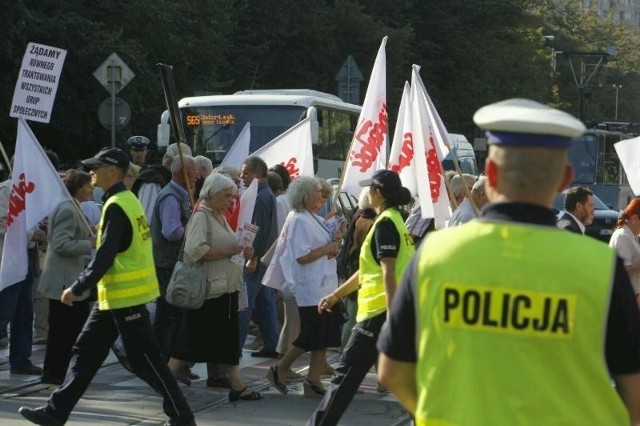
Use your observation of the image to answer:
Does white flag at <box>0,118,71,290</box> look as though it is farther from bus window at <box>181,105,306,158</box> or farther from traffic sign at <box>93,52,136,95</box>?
bus window at <box>181,105,306,158</box>

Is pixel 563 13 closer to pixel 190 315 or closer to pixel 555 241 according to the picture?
pixel 190 315

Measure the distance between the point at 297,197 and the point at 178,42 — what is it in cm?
2334

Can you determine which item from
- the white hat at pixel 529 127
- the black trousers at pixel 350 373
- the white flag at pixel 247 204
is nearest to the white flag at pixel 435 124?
the white flag at pixel 247 204

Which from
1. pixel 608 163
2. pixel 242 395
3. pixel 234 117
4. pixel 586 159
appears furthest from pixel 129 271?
pixel 608 163

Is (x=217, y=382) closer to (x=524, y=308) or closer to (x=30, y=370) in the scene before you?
(x=30, y=370)

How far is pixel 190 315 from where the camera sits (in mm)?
9789

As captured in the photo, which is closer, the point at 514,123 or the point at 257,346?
the point at 514,123

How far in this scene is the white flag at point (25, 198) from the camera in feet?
32.3

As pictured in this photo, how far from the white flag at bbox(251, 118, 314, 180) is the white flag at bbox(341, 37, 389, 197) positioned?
1521mm

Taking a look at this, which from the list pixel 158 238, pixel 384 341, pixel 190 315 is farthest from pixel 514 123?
pixel 158 238

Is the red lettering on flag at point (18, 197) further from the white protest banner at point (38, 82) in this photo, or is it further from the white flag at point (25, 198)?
the white protest banner at point (38, 82)

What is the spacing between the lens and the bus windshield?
971 inches

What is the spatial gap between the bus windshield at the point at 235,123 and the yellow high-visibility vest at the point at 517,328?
2136cm

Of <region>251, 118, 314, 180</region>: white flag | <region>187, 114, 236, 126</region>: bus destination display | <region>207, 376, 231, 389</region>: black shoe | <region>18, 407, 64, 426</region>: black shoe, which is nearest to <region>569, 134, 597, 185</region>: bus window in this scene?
<region>187, 114, 236, 126</region>: bus destination display
